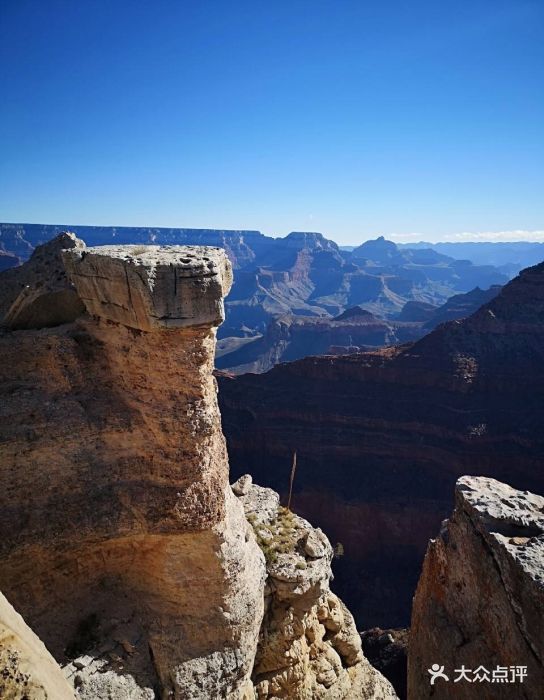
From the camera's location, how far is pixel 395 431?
44.0 meters

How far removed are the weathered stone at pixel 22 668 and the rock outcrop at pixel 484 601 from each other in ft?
27.9

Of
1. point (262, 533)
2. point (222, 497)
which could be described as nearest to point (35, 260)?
point (222, 497)

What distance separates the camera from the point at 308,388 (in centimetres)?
5016

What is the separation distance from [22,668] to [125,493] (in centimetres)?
578

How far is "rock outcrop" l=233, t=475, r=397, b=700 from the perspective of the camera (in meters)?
12.4

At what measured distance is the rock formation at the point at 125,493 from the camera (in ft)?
30.1

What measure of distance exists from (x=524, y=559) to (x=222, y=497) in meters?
6.42

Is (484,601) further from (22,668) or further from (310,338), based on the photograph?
(310,338)

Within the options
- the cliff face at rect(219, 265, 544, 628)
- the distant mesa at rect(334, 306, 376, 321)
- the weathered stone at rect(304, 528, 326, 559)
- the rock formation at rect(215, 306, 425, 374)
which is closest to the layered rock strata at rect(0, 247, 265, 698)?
the weathered stone at rect(304, 528, 326, 559)

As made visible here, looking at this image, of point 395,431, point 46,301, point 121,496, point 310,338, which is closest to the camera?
point 121,496

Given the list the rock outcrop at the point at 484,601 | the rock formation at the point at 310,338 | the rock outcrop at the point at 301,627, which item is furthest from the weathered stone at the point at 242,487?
the rock formation at the point at 310,338

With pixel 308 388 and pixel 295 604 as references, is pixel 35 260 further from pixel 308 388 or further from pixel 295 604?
pixel 308 388

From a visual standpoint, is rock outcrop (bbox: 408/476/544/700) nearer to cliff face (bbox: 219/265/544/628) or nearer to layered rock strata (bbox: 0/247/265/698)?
layered rock strata (bbox: 0/247/265/698)

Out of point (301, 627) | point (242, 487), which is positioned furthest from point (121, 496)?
point (242, 487)
